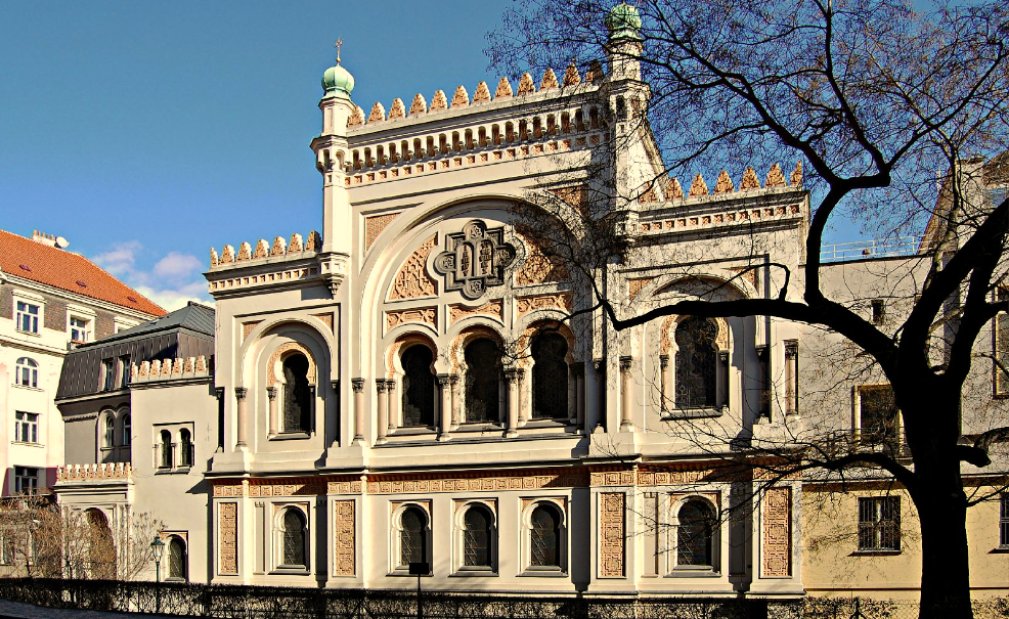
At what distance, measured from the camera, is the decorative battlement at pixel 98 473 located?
35.0m

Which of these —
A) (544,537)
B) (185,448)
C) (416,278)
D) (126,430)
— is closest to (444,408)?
(416,278)

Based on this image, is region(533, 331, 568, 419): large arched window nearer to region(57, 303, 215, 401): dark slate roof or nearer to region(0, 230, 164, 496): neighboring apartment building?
region(57, 303, 215, 401): dark slate roof

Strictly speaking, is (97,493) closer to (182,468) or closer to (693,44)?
(182,468)

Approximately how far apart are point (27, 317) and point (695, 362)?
97.3 ft

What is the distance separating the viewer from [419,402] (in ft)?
100

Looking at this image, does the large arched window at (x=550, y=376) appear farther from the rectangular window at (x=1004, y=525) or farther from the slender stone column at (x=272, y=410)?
the rectangular window at (x=1004, y=525)

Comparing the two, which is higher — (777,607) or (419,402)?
(419,402)

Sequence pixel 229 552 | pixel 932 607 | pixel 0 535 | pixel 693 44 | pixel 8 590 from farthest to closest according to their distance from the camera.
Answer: pixel 0 535
pixel 229 552
pixel 8 590
pixel 693 44
pixel 932 607

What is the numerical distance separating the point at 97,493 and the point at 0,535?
604 centimetres

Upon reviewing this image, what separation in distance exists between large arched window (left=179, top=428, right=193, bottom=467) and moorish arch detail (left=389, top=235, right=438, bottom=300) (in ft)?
27.6

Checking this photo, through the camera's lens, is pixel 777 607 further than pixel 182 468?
No

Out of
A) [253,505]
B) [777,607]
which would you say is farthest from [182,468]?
[777,607]

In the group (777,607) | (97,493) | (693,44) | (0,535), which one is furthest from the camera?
(0,535)

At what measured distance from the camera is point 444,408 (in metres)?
29.6
